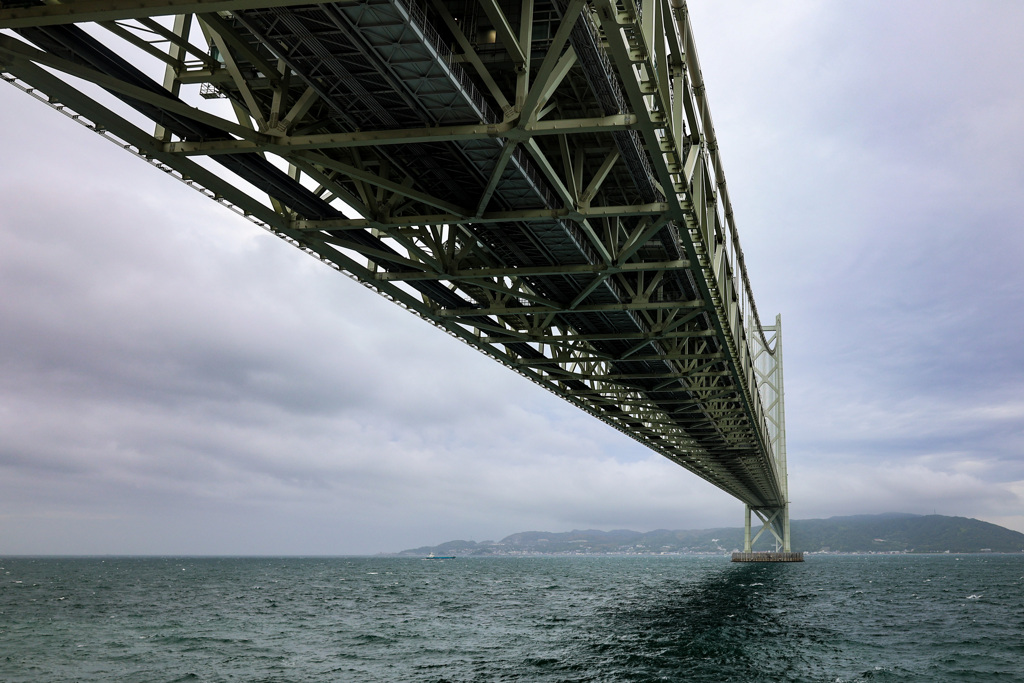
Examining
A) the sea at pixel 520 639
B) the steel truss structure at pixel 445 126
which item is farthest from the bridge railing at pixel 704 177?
the sea at pixel 520 639

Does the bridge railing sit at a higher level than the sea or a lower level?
higher

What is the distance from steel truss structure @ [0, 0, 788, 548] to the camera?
11680 millimetres

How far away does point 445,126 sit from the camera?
13.8 m

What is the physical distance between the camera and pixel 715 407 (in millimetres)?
45312

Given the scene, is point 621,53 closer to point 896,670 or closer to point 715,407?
point 896,670

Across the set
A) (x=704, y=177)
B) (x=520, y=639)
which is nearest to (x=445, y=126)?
(x=704, y=177)

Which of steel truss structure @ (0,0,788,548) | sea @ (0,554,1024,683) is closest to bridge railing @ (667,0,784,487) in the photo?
steel truss structure @ (0,0,788,548)

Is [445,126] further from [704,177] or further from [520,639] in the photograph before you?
[520,639]

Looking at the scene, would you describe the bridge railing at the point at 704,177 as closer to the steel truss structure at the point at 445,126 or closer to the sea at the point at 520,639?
the steel truss structure at the point at 445,126

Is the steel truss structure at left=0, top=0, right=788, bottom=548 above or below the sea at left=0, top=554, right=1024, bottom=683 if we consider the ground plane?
above

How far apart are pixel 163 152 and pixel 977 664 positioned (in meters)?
28.1

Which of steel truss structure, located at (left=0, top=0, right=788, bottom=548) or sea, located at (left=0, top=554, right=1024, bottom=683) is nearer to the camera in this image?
steel truss structure, located at (left=0, top=0, right=788, bottom=548)

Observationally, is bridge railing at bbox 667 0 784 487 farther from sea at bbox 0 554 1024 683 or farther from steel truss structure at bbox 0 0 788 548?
sea at bbox 0 554 1024 683

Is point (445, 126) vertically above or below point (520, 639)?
above
